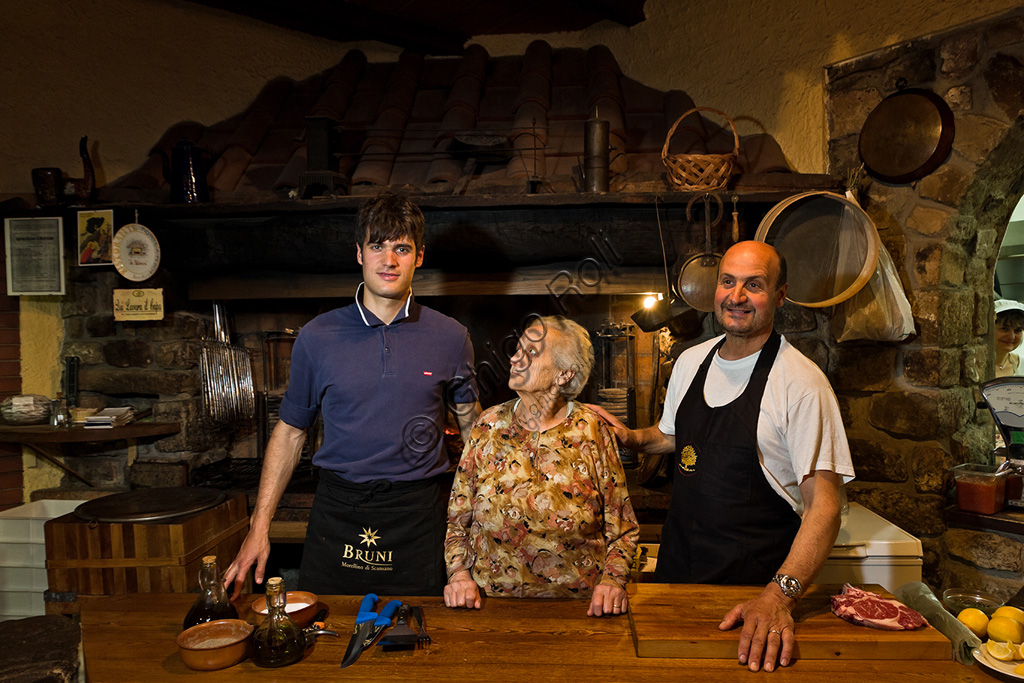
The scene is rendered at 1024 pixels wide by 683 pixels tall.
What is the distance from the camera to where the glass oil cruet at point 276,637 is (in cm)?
121

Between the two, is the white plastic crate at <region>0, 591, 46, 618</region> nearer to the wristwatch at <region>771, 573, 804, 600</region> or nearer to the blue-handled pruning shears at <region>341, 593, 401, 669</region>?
the blue-handled pruning shears at <region>341, 593, 401, 669</region>

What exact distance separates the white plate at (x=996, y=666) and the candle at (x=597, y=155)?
6.25 feet

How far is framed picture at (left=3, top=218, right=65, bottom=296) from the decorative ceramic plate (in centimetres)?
34

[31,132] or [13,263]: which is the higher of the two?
[31,132]

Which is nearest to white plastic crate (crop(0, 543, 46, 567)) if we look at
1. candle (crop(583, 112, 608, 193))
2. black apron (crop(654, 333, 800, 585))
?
black apron (crop(654, 333, 800, 585))

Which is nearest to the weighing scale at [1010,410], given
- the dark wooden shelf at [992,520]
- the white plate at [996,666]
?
the dark wooden shelf at [992,520]

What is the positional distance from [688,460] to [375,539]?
3.14 feet

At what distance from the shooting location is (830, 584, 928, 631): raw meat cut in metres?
1.29

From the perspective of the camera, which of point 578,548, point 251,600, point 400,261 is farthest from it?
point 400,261

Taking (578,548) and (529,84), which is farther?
(529,84)

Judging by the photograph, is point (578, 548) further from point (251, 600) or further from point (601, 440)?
point (251, 600)

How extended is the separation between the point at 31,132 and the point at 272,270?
1.39m

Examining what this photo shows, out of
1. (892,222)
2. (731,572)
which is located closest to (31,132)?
(731,572)

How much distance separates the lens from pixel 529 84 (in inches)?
124
